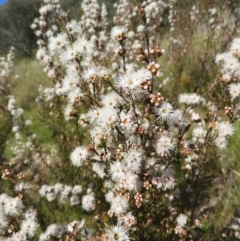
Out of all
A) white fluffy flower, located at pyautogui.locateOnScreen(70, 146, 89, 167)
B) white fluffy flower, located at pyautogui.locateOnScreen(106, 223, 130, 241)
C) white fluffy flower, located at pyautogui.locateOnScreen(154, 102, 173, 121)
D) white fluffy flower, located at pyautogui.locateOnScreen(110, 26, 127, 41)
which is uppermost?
white fluffy flower, located at pyautogui.locateOnScreen(110, 26, 127, 41)

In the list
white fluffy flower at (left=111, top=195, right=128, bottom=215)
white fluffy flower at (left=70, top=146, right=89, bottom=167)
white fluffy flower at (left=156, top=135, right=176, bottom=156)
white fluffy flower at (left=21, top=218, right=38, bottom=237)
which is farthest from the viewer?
white fluffy flower at (left=21, top=218, right=38, bottom=237)

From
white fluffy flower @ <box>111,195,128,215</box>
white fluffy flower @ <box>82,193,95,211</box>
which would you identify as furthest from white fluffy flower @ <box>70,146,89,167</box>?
white fluffy flower @ <box>82,193,95,211</box>

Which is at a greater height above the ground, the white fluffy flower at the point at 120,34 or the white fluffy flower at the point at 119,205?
the white fluffy flower at the point at 120,34

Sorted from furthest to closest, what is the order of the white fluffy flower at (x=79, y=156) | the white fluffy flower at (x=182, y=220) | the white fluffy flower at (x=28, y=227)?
the white fluffy flower at (x=182, y=220) → the white fluffy flower at (x=28, y=227) → the white fluffy flower at (x=79, y=156)

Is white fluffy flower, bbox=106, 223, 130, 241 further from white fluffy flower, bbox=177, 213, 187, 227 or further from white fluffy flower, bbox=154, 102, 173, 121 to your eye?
white fluffy flower, bbox=177, 213, 187, 227

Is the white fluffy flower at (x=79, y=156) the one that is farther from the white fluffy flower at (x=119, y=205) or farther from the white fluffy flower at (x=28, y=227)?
the white fluffy flower at (x=28, y=227)

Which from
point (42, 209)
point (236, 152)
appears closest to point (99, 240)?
point (236, 152)

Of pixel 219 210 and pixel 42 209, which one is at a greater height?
pixel 42 209

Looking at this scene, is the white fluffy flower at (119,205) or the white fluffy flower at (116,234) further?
the white fluffy flower at (119,205)

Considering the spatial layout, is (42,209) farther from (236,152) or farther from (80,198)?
(236,152)

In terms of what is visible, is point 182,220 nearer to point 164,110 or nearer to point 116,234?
point 116,234

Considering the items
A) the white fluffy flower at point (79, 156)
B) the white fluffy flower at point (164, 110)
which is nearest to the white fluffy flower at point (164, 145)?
the white fluffy flower at point (164, 110)
